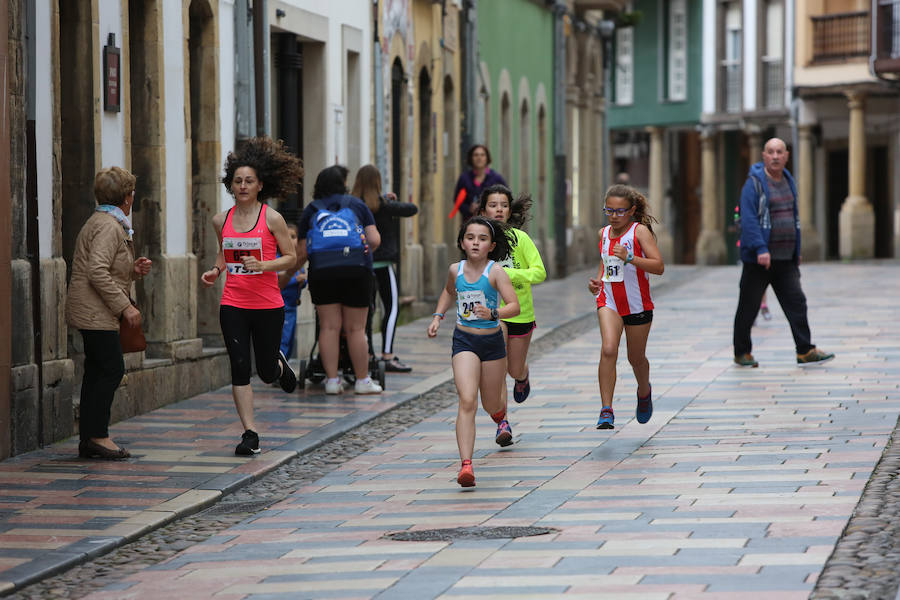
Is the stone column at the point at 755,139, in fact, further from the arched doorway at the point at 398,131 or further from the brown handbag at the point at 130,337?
the brown handbag at the point at 130,337

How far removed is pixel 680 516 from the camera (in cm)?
781

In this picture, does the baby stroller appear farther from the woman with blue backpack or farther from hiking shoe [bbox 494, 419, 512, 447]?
hiking shoe [bbox 494, 419, 512, 447]

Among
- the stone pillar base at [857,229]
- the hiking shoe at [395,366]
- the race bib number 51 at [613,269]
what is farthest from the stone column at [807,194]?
the race bib number 51 at [613,269]

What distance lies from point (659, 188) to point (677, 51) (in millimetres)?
3633

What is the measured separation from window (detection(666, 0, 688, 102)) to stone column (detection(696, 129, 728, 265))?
1.46 m

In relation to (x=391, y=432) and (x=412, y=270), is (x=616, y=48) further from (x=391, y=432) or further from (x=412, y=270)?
(x=391, y=432)

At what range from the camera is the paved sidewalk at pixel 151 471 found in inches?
303

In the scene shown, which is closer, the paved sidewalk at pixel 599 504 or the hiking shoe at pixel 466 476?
the paved sidewalk at pixel 599 504

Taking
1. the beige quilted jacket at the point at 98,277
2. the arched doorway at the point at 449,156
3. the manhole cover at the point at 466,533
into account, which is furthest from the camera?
the arched doorway at the point at 449,156

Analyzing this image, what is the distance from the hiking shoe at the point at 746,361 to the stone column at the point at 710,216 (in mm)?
31501

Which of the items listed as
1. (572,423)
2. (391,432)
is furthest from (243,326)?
(572,423)

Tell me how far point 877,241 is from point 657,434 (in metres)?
35.4

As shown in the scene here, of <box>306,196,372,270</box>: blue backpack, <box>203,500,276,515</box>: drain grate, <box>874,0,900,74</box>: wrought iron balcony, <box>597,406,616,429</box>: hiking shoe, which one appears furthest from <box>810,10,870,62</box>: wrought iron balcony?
<box>203,500,276,515</box>: drain grate

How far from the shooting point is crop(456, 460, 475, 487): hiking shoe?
8852mm
